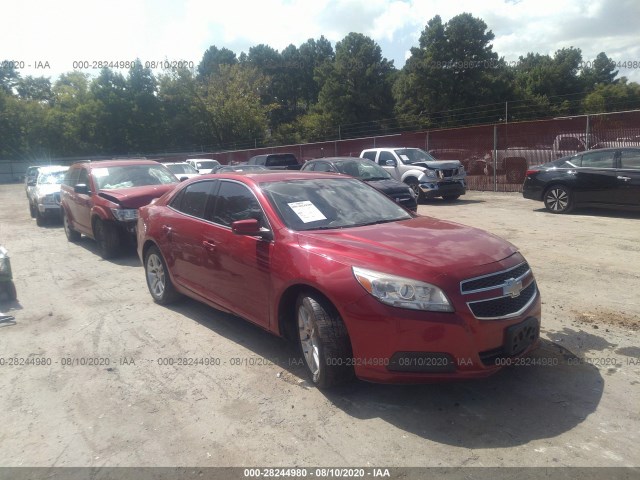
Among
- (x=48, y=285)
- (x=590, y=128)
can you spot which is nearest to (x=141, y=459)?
(x=48, y=285)

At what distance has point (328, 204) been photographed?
486 cm

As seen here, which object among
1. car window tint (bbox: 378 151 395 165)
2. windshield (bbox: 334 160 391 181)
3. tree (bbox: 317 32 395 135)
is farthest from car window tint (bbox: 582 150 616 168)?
tree (bbox: 317 32 395 135)

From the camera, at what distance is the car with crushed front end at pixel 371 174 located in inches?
483

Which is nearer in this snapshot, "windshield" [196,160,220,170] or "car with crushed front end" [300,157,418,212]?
"car with crushed front end" [300,157,418,212]

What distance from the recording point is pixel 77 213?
10.6 meters

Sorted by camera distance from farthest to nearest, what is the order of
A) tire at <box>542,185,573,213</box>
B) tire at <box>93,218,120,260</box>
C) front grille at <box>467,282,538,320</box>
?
tire at <box>542,185,573,213</box>, tire at <box>93,218,120,260</box>, front grille at <box>467,282,538,320</box>

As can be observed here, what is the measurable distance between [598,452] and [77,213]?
33.0ft

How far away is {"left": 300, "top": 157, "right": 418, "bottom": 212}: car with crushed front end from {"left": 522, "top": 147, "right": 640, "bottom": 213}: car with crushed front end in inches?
115

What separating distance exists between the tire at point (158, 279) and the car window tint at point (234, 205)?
4.24 ft

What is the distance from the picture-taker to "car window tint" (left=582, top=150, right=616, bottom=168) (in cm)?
1104

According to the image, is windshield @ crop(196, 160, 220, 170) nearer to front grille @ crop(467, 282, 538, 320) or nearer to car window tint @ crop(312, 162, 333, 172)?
car window tint @ crop(312, 162, 333, 172)

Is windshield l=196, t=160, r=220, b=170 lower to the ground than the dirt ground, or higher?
higher

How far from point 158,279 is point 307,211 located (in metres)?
2.62

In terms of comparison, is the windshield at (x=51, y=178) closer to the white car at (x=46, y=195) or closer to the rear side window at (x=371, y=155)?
the white car at (x=46, y=195)
